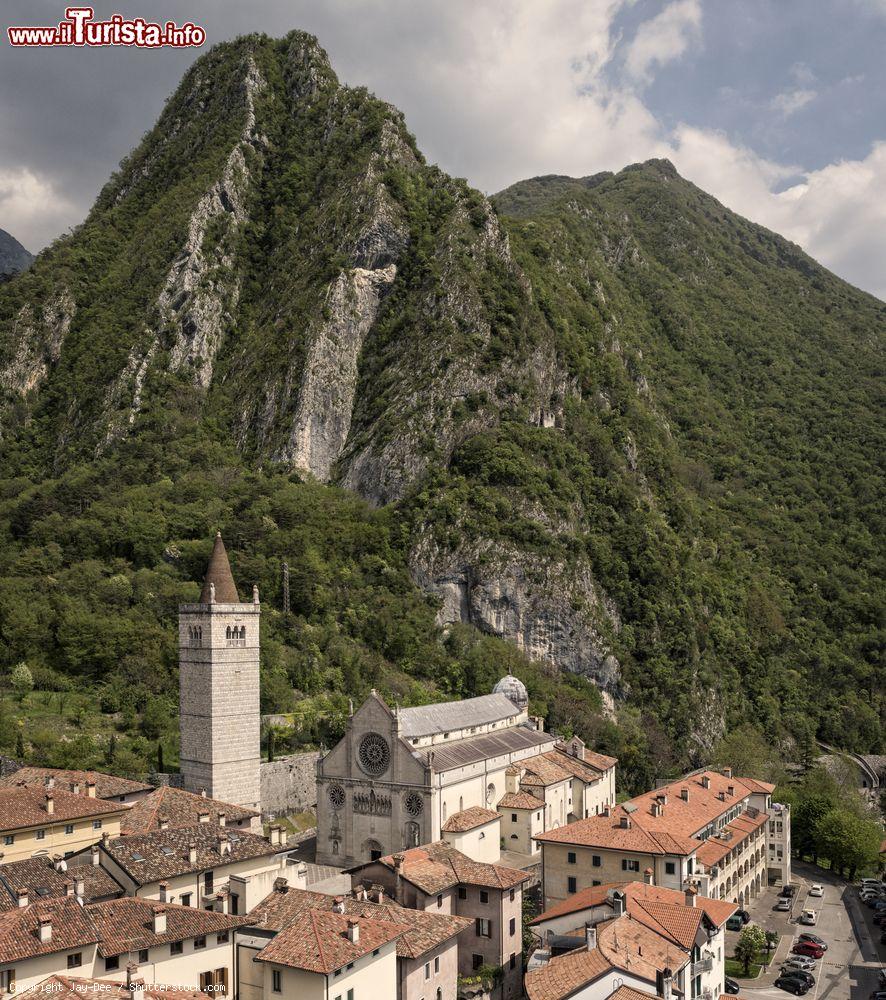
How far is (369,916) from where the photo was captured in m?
40.4

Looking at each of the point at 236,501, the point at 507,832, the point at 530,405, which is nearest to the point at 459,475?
the point at 530,405

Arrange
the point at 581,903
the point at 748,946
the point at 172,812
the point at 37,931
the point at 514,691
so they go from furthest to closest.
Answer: the point at 514,691 → the point at 748,946 → the point at 172,812 → the point at 581,903 → the point at 37,931

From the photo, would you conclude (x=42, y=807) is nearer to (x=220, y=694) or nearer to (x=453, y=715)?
(x=220, y=694)

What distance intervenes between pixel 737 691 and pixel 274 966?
369 ft

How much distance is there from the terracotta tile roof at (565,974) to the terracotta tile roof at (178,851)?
13681 mm

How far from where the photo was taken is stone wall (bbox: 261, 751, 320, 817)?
74.2 m

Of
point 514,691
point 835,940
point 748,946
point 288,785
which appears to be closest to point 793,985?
point 748,946

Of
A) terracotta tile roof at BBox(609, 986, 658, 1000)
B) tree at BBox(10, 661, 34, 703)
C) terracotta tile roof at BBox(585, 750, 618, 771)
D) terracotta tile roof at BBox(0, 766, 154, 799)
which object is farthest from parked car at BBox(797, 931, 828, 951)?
tree at BBox(10, 661, 34, 703)

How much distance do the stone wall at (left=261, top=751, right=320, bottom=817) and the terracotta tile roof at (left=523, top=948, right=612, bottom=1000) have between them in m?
36.9

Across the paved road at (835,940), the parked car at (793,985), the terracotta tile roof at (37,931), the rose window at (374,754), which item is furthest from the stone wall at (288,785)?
the terracotta tile roof at (37,931)

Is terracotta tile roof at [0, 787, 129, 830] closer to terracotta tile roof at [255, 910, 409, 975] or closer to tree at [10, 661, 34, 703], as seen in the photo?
terracotta tile roof at [255, 910, 409, 975]

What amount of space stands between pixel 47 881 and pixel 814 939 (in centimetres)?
4228

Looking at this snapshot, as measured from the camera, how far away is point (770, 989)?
50.5m

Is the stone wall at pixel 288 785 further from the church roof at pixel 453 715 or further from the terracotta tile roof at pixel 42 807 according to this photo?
the terracotta tile roof at pixel 42 807
